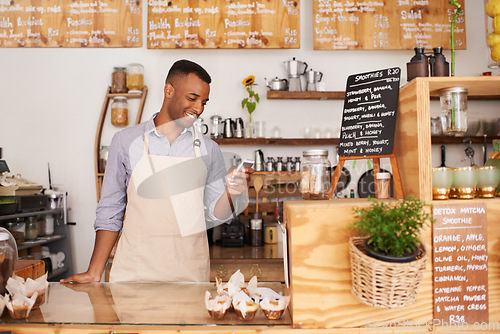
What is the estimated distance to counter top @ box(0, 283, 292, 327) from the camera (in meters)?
1.17

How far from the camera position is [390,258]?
964 millimetres

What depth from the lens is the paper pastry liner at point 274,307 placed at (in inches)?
45.9

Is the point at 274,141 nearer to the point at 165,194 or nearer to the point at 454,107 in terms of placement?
the point at 165,194

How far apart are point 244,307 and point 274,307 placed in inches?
3.3

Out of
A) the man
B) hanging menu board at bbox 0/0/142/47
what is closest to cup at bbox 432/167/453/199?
the man

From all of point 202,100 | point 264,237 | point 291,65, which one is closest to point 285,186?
point 264,237

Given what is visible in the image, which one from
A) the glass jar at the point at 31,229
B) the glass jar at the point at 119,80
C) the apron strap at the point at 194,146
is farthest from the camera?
the glass jar at the point at 119,80

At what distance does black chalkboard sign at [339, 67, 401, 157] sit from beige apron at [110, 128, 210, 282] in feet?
2.81

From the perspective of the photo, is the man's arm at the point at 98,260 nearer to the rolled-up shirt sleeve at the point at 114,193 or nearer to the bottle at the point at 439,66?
the rolled-up shirt sleeve at the point at 114,193

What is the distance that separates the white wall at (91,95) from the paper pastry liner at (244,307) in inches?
110

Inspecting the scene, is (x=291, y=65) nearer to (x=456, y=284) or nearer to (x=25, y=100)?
(x=25, y=100)

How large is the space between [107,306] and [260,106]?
2842 millimetres

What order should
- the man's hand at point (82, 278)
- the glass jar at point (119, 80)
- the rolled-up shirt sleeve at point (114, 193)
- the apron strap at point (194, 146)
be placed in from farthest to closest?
1. the glass jar at point (119, 80)
2. the apron strap at point (194, 146)
3. the rolled-up shirt sleeve at point (114, 193)
4. the man's hand at point (82, 278)

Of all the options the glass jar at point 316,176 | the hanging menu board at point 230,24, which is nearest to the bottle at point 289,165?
the hanging menu board at point 230,24
